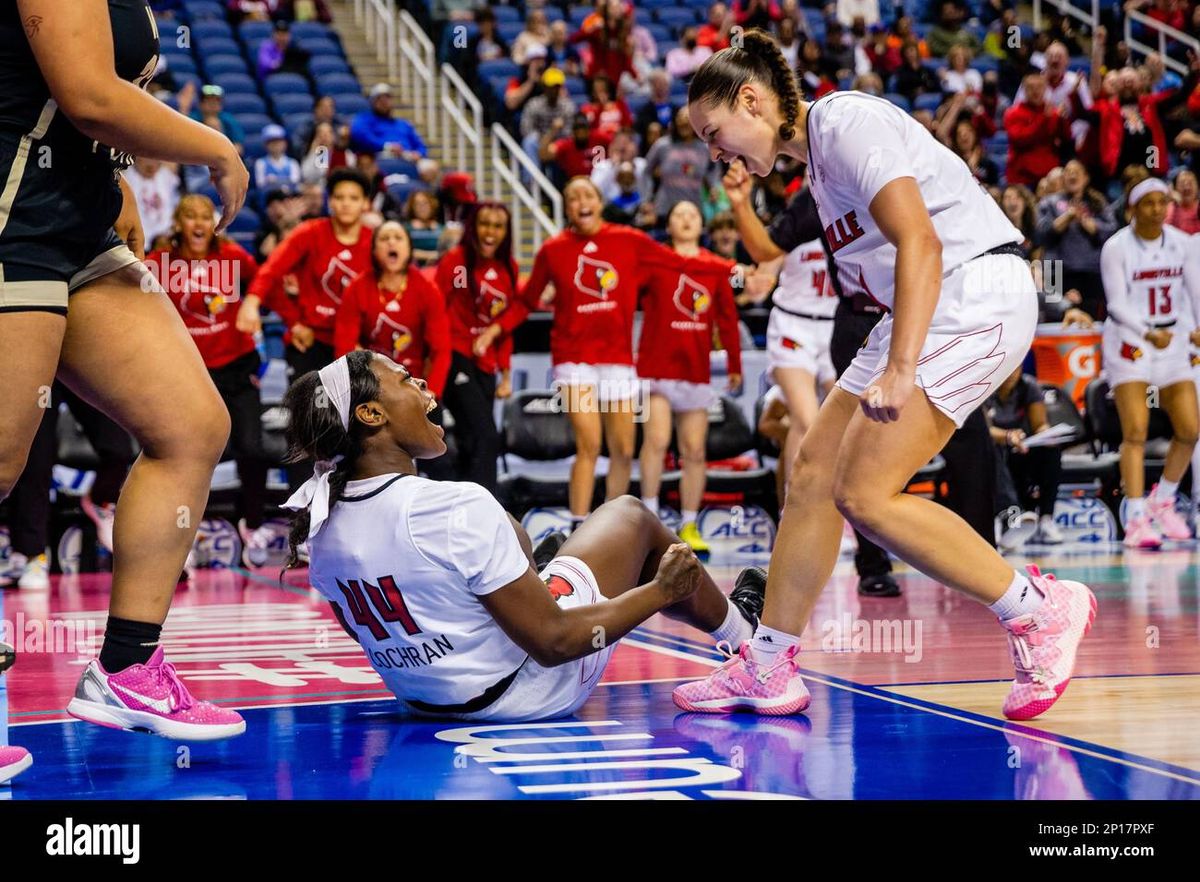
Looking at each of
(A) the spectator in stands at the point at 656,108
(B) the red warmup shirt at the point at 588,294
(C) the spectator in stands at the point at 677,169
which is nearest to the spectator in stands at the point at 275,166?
(C) the spectator in stands at the point at 677,169

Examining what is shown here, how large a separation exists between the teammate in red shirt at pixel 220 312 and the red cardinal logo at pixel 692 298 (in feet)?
7.19

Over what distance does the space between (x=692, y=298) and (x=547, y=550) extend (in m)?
4.41

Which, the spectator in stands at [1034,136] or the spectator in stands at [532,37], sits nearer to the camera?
the spectator in stands at [1034,136]

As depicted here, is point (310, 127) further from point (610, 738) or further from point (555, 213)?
point (610, 738)

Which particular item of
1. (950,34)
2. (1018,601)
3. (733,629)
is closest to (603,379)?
(733,629)

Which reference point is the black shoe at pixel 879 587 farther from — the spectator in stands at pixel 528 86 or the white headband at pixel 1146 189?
the spectator in stands at pixel 528 86

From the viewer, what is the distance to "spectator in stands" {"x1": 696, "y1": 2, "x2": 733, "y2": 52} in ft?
45.4

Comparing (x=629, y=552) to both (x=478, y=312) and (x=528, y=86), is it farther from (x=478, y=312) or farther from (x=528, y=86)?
(x=528, y=86)

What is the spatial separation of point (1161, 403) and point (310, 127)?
22.1 feet

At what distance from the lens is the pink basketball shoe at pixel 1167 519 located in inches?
314

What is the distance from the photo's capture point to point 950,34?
1491cm

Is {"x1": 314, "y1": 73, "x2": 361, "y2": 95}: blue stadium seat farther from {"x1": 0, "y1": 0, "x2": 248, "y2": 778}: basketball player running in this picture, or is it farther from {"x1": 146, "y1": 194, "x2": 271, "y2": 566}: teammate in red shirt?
{"x1": 0, "y1": 0, "x2": 248, "y2": 778}: basketball player running

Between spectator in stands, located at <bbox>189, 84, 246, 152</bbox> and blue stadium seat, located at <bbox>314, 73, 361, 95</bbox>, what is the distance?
1.54 metres

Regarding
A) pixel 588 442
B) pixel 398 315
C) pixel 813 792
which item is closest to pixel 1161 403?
pixel 588 442
